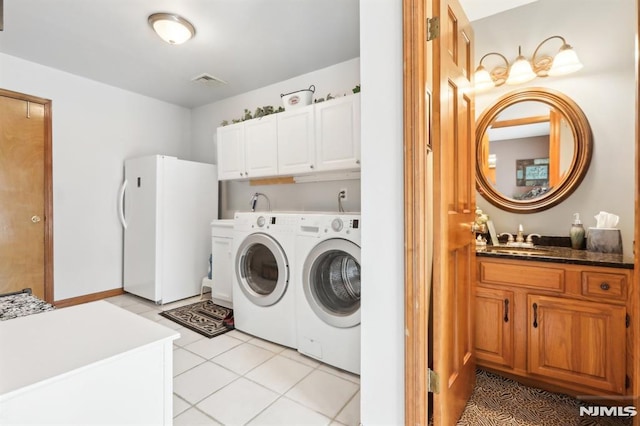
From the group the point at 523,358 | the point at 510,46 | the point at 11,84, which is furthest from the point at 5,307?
the point at 510,46

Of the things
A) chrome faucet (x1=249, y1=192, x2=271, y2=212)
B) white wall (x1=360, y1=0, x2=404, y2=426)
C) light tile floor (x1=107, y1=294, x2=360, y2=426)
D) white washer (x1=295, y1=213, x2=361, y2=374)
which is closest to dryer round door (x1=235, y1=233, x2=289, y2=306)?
white washer (x1=295, y1=213, x2=361, y2=374)

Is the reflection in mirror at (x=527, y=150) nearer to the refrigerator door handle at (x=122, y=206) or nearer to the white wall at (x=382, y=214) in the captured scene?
the white wall at (x=382, y=214)

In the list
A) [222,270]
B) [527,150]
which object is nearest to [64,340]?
[222,270]

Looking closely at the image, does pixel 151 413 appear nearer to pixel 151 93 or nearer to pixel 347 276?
pixel 347 276

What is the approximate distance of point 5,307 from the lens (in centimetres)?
171

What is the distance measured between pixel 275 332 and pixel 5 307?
1638 millimetres

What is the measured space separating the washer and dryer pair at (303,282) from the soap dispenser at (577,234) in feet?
4.67

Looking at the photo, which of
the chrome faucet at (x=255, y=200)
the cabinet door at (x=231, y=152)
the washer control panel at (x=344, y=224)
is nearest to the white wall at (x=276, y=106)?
the chrome faucet at (x=255, y=200)

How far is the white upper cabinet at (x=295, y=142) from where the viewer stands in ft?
8.38

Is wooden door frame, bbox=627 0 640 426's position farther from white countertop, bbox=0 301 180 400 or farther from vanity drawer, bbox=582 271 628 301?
white countertop, bbox=0 301 180 400

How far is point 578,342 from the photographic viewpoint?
167 centimetres

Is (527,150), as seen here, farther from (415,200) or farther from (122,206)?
(122,206)

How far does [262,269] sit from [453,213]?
167 cm

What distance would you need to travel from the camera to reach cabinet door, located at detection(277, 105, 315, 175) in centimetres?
278
